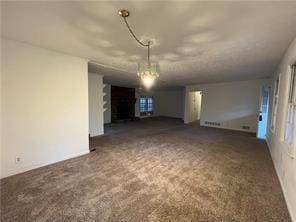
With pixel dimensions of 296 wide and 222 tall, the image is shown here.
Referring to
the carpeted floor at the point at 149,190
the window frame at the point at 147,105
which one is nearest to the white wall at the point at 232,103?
the carpeted floor at the point at 149,190

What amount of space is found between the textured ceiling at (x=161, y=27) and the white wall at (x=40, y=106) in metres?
0.35

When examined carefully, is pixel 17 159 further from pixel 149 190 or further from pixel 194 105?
pixel 194 105

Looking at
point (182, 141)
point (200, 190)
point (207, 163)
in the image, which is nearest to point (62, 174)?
point (200, 190)

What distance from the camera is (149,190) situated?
2.27 m

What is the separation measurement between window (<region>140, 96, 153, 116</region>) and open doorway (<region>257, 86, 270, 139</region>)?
298 inches

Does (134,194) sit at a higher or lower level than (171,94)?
lower

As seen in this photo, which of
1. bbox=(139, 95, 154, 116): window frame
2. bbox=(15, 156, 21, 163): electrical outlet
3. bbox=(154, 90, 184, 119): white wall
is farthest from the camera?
bbox=(139, 95, 154, 116): window frame

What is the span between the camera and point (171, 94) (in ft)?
37.9

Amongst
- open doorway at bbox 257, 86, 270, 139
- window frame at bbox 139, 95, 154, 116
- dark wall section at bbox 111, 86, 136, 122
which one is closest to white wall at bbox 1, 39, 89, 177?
dark wall section at bbox 111, 86, 136, 122

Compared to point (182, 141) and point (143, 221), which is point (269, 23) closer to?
point (143, 221)

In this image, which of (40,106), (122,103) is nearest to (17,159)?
(40,106)

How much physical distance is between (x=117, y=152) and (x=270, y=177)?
3.27m

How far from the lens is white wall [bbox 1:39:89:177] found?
2561 mm

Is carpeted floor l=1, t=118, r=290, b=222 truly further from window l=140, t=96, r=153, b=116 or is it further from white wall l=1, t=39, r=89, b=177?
window l=140, t=96, r=153, b=116
